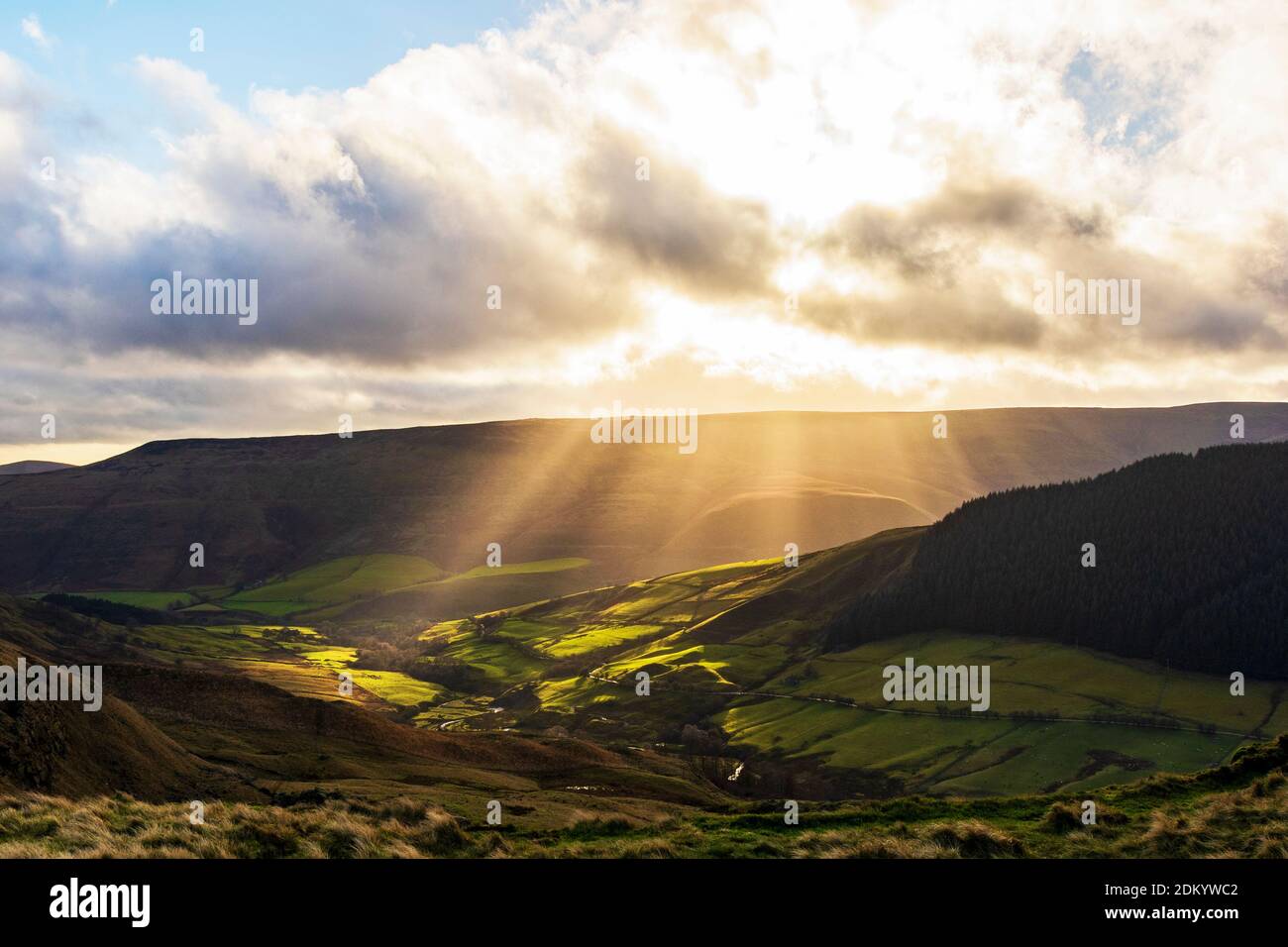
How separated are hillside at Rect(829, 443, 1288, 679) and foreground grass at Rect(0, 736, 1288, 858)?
118 m

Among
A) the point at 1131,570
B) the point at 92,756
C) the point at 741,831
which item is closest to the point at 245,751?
the point at 92,756

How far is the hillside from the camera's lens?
5276 inches

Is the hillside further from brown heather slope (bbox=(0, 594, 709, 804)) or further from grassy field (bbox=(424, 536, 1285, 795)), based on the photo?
brown heather slope (bbox=(0, 594, 709, 804))

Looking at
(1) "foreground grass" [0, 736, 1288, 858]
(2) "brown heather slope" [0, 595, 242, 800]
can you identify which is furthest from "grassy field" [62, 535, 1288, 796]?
(2) "brown heather slope" [0, 595, 242, 800]

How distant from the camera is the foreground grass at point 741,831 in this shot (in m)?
21.1

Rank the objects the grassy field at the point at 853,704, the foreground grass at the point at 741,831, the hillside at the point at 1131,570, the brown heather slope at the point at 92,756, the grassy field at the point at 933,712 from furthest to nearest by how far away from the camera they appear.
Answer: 1. the hillside at the point at 1131,570
2. the grassy field at the point at 853,704
3. the grassy field at the point at 933,712
4. the brown heather slope at the point at 92,756
5. the foreground grass at the point at 741,831

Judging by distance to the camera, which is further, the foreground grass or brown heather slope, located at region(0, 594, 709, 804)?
brown heather slope, located at region(0, 594, 709, 804)

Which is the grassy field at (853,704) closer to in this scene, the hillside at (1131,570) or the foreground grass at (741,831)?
the hillside at (1131,570)

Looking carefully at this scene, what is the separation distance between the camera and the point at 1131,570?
150 m

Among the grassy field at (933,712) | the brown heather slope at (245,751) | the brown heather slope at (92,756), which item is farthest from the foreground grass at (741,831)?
the grassy field at (933,712)

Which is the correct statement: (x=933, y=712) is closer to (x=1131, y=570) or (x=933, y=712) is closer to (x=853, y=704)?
(x=853, y=704)

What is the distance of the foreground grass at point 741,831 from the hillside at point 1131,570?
11812 cm

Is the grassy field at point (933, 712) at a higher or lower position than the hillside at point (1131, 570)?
lower
